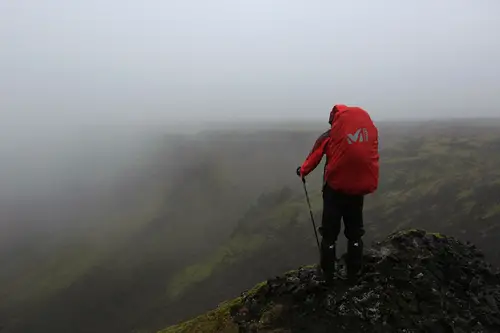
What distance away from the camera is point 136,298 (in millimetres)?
92750

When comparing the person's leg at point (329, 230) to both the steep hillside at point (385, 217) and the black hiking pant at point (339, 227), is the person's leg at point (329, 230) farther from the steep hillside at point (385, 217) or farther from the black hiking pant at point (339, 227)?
the steep hillside at point (385, 217)

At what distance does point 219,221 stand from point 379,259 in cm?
12265

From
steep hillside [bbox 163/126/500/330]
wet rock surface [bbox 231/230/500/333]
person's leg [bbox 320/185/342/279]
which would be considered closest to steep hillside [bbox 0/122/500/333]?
steep hillside [bbox 163/126/500/330]

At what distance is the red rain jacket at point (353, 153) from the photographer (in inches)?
404

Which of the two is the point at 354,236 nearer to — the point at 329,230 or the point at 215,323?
the point at 329,230

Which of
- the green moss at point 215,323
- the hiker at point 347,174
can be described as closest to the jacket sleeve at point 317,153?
the hiker at point 347,174

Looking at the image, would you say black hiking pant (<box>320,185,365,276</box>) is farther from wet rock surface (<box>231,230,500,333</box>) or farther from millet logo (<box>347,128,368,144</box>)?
millet logo (<box>347,128,368,144</box>)

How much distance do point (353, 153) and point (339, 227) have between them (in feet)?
6.76

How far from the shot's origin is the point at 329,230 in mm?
11062

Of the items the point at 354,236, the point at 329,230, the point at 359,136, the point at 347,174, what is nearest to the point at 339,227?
the point at 329,230

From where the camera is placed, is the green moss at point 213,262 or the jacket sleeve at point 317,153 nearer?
the jacket sleeve at point 317,153

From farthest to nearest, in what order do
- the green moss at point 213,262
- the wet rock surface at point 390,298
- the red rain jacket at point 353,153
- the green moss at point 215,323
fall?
the green moss at point 213,262 < the green moss at point 215,323 < the red rain jacket at point 353,153 < the wet rock surface at point 390,298

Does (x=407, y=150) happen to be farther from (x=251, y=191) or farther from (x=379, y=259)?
(x=379, y=259)

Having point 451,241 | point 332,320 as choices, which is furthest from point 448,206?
point 332,320
